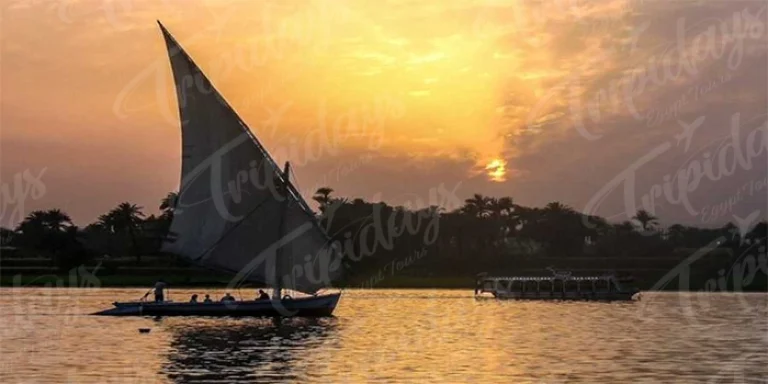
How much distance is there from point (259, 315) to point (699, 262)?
330 ft

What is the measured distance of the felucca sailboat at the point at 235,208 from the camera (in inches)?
2798

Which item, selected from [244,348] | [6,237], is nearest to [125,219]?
[6,237]

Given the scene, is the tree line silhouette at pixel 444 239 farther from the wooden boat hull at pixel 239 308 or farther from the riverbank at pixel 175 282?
the wooden boat hull at pixel 239 308

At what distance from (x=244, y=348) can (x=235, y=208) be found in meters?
21.9

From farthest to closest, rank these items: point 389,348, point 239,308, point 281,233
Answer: point 239,308, point 281,233, point 389,348

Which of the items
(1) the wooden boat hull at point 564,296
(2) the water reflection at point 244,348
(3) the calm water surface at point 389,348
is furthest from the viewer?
(1) the wooden boat hull at point 564,296

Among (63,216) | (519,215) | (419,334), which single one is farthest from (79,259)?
(419,334)

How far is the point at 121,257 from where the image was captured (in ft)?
528

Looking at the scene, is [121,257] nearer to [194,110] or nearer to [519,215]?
[519,215]

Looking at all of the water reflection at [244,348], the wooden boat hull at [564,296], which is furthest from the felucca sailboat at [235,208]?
the wooden boat hull at [564,296]

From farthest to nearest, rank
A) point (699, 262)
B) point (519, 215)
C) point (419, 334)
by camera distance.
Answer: point (519, 215), point (699, 262), point (419, 334)

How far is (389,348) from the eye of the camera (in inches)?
2040

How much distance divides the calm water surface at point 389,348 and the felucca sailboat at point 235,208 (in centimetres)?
365

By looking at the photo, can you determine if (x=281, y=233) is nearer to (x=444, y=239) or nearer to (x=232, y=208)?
(x=232, y=208)
